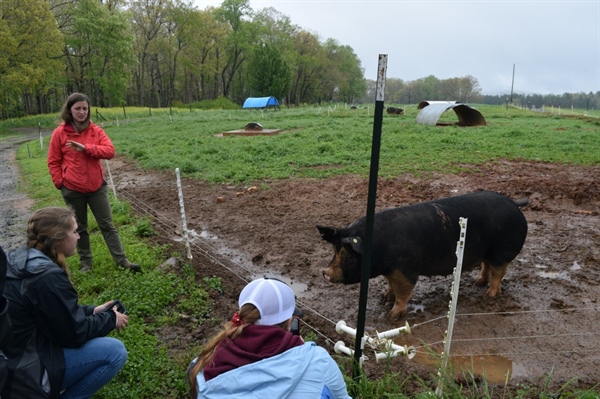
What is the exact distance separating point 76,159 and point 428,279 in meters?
4.47

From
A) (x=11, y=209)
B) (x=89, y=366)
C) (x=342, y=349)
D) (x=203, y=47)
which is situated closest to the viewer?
(x=89, y=366)

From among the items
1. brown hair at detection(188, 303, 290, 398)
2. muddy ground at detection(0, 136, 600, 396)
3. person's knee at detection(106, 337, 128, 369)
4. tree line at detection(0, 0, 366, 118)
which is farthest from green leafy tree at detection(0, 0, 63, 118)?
brown hair at detection(188, 303, 290, 398)

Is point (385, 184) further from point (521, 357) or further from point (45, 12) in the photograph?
point (45, 12)

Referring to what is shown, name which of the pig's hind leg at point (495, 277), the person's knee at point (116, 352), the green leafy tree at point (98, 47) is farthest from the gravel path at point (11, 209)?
the green leafy tree at point (98, 47)

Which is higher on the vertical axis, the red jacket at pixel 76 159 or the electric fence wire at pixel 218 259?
the red jacket at pixel 76 159

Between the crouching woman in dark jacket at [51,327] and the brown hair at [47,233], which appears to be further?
the brown hair at [47,233]

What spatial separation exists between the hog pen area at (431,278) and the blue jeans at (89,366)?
1128 millimetres

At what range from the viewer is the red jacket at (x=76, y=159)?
5242 millimetres

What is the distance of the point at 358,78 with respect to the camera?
328ft

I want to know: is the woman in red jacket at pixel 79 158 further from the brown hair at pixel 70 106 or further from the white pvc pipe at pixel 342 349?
the white pvc pipe at pixel 342 349

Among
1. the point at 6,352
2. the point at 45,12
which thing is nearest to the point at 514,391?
the point at 6,352

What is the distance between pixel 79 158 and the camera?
5.25 metres

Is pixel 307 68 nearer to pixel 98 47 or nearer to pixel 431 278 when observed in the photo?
pixel 98 47

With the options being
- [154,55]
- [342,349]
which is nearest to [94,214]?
[342,349]
